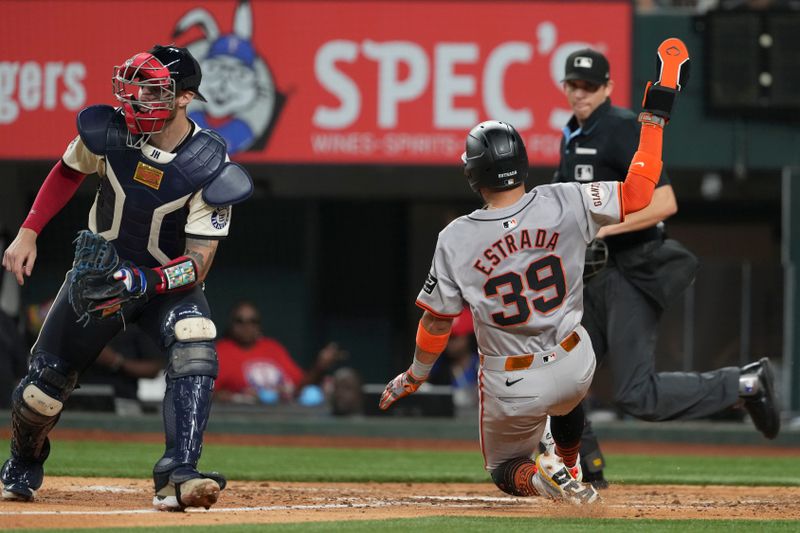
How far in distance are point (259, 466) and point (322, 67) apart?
5099 mm

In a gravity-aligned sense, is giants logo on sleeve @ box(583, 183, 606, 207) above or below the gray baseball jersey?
above

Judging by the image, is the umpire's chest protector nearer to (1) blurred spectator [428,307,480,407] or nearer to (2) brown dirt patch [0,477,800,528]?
(2) brown dirt patch [0,477,800,528]

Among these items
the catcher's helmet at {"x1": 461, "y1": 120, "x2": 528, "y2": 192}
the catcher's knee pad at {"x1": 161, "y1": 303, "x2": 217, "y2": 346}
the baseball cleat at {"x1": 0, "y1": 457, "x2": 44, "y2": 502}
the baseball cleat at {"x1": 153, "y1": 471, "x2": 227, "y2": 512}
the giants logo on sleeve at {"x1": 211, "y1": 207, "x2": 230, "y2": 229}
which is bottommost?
the baseball cleat at {"x1": 0, "y1": 457, "x2": 44, "y2": 502}

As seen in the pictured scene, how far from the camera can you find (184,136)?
5.83 meters

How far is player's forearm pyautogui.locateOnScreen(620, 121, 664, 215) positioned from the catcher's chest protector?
165 centimetres

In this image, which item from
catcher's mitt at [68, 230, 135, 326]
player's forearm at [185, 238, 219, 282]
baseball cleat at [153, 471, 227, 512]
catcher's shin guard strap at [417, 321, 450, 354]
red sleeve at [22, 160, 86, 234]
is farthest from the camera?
red sleeve at [22, 160, 86, 234]

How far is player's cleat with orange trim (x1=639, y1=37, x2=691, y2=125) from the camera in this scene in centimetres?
575

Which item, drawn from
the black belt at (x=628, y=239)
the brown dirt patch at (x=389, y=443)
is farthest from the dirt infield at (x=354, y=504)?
the brown dirt patch at (x=389, y=443)

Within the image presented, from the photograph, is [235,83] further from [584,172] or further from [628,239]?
[628,239]

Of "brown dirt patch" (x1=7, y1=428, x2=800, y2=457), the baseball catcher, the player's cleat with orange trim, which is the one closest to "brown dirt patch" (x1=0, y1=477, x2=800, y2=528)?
the baseball catcher

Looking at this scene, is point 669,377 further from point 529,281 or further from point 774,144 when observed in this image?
point 774,144

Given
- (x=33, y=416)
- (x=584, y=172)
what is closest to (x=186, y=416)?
(x=33, y=416)

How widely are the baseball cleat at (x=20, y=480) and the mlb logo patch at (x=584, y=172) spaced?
286 centimetres

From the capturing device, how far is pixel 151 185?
18.7 ft
